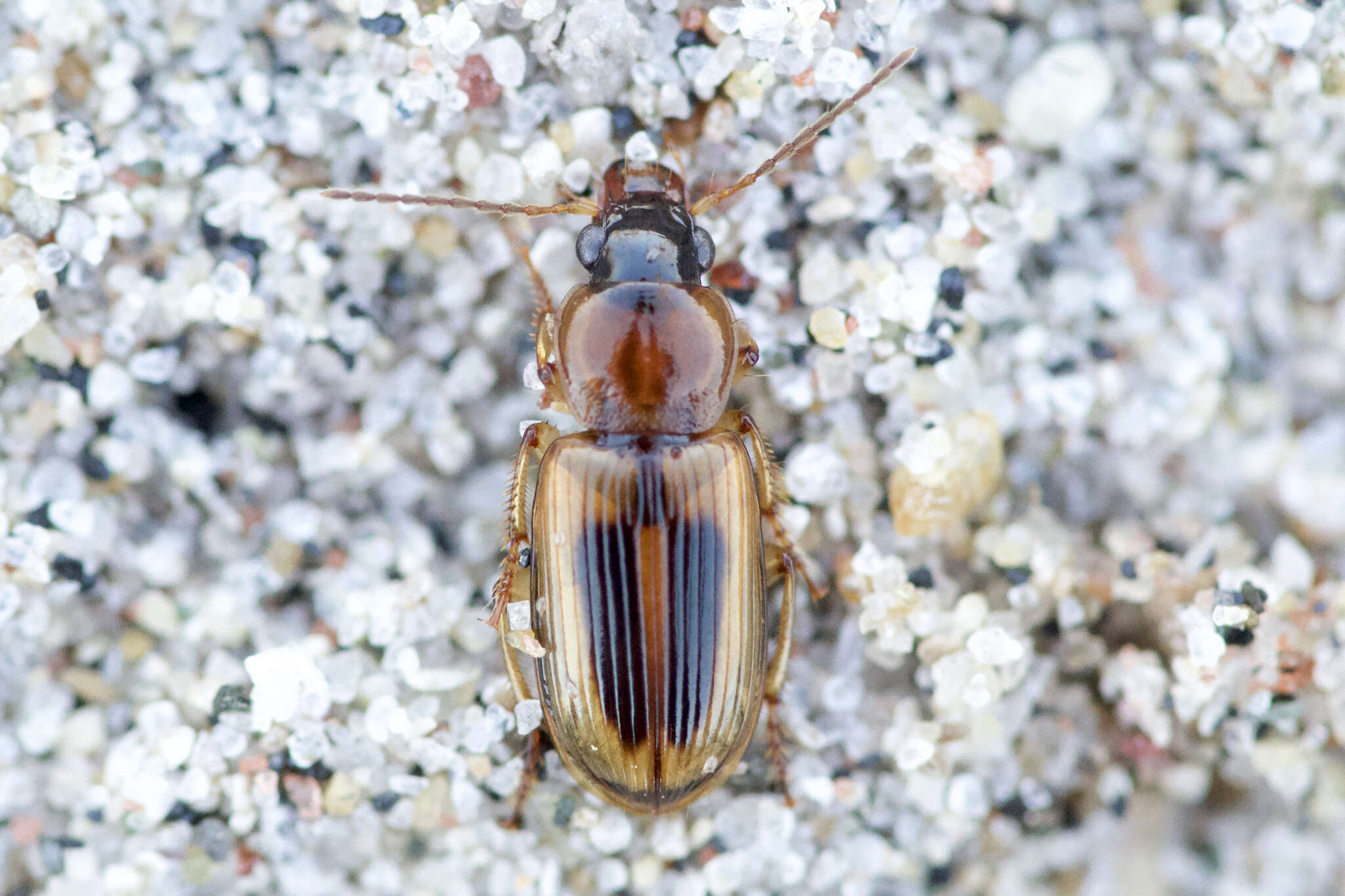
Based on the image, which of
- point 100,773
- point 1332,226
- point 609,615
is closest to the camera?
point 609,615

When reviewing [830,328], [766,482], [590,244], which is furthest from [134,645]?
[830,328]

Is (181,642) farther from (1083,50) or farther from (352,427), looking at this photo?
(1083,50)

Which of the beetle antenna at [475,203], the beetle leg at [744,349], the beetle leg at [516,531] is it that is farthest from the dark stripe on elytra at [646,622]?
the beetle antenna at [475,203]

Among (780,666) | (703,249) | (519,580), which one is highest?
(703,249)

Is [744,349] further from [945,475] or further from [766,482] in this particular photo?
[945,475]

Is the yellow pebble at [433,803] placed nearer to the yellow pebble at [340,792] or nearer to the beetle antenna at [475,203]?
the yellow pebble at [340,792]

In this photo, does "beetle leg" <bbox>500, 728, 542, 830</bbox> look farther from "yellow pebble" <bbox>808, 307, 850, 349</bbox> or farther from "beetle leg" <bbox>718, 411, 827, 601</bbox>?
"yellow pebble" <bbox>808, 307, 850, 349</bbox>

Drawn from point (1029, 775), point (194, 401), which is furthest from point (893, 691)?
point (194, 401)
